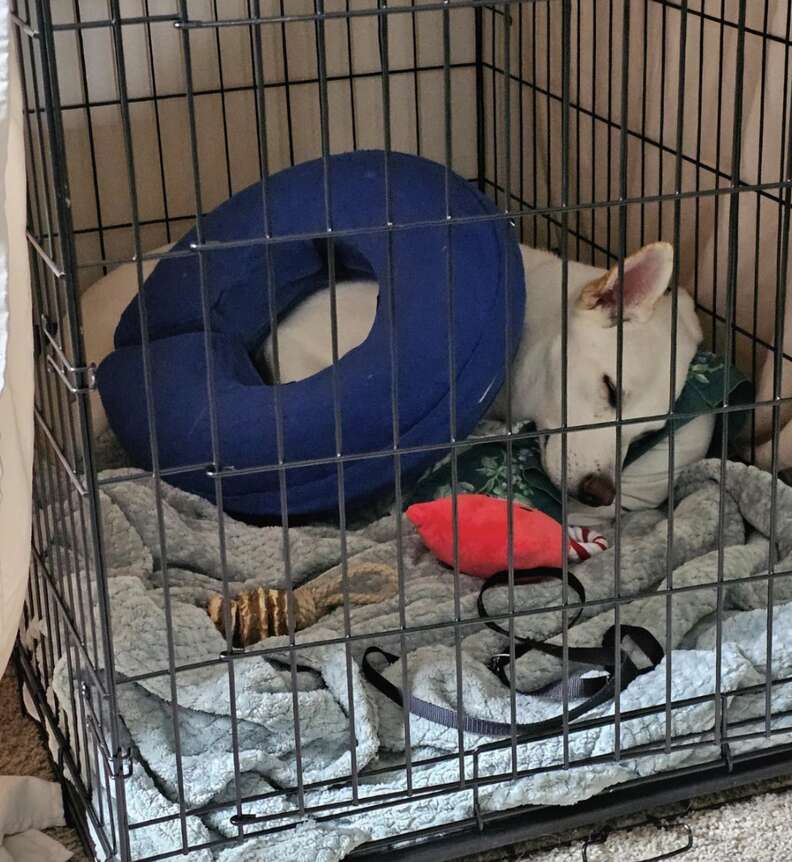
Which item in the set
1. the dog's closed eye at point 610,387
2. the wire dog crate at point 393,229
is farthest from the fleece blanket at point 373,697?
the dog's closed eye at point 610,387

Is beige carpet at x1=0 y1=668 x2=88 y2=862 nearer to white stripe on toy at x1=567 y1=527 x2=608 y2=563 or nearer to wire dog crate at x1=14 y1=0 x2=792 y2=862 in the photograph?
wire dog crate at x1=14 y1=0 x2=792 y2=862

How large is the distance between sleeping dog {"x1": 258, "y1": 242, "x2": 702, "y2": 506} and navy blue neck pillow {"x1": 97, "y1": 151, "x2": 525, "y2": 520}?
0.15 m

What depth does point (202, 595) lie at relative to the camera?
1740 millimetres

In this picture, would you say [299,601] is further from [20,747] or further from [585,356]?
[585,356]

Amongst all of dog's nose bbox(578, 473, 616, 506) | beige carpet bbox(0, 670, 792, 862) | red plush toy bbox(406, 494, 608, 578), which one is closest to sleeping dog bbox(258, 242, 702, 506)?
dog's nose bbox(578, 473, 616, 506)

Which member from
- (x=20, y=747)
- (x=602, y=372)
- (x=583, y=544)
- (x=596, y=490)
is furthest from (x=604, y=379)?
(x=20, y=747)

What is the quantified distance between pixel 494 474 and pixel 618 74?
0.86m

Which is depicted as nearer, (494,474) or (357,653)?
(357,653)

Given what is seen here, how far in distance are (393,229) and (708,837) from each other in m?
0.77

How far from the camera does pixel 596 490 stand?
6.70 ft

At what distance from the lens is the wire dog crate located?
1322 mm

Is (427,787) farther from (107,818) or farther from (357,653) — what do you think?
(107,818)

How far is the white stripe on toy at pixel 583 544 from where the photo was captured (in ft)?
6.09

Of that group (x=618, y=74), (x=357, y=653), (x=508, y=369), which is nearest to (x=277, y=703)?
(x=357, y=653)
